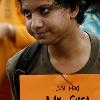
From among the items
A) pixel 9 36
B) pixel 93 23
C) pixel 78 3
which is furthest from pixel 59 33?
pixel 93 23

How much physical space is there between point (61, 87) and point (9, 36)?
53 centimetres

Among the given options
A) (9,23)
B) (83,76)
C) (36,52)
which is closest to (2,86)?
(9,23)

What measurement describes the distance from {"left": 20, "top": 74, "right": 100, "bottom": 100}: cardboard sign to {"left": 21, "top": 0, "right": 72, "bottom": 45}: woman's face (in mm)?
131

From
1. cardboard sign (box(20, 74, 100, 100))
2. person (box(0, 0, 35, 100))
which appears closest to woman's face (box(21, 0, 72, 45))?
cardboard sign (box(20, 74, 100, 100))

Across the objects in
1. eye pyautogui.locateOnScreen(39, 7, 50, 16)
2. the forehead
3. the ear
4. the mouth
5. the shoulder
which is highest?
the forehead

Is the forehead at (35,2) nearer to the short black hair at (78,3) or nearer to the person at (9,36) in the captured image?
the short black hair at (78,3)

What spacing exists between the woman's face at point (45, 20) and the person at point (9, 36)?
445 millimetres

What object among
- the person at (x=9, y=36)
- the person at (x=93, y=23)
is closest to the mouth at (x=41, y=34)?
the person at (x=9, y=36)

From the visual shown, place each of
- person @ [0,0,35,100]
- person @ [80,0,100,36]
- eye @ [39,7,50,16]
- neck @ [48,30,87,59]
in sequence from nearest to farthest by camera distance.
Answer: eye @ [39,7,50,16], neck @ [48,30,87,59], person @ [0,0,35,100], person @ [80,0,100,36]

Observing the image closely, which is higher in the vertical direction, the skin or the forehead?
the forehead

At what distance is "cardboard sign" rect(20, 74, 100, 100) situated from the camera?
61.7 inches

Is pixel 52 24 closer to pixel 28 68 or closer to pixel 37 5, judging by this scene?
pixel 37 5

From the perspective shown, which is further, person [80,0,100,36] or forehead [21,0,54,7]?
person [80,0,100,36]

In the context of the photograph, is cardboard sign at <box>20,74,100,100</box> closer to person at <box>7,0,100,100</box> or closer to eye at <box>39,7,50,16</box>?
person at <box>7,0,100,100</box>
